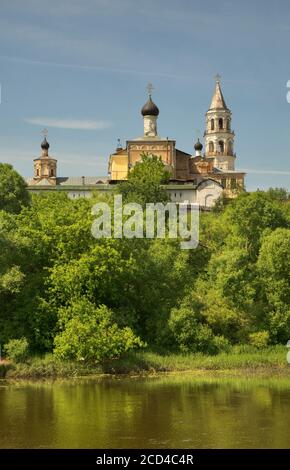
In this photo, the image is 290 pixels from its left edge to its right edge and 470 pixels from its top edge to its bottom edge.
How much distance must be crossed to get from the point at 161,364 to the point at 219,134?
5718 cm

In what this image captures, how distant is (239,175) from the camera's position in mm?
76750

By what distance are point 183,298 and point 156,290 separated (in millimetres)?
1117

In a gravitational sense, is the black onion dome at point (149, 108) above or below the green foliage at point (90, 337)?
above

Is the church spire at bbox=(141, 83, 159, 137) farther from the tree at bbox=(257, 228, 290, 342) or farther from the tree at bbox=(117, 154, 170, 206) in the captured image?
the tree at bbox=(257, 228, 290, 342)

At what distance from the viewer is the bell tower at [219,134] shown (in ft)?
265

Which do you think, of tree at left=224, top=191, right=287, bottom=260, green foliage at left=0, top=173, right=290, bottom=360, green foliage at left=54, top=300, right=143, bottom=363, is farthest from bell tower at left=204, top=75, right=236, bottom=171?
green foliage at left=54, top=300, right=143, bottom=363

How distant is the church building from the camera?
6122 centimetres

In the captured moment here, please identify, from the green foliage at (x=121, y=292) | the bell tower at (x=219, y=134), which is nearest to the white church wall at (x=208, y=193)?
the bell tower at (x=219, y=134)

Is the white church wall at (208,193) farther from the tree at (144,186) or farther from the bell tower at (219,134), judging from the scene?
the bell tower at (219,134)

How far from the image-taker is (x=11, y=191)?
115 feet

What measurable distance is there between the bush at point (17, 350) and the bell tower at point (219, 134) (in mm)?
56613

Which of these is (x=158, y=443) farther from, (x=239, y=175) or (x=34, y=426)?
A: (x=239, y=175)

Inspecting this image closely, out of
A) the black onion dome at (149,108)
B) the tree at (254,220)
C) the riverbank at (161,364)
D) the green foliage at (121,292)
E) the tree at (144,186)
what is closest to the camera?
the riverbank at (161,364)
